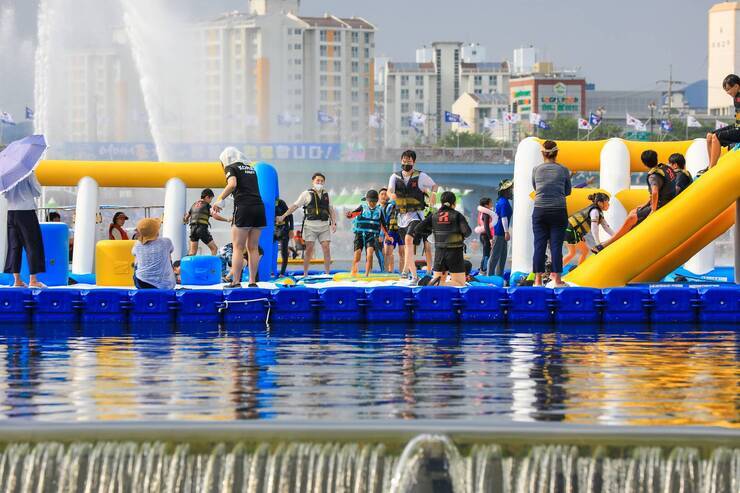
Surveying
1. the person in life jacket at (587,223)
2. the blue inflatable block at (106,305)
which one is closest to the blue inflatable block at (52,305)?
the blue inflatable block at (106,305)

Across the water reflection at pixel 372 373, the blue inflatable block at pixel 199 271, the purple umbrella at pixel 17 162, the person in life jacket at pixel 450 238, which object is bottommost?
the water reflection at pixel 372 373

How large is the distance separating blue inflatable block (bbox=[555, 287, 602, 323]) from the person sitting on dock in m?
4.45

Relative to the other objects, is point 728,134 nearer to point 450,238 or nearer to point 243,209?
point 450,238

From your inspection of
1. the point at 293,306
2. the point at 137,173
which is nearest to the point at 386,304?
the point at 293,306

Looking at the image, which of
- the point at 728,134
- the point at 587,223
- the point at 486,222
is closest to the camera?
the point at 728,134

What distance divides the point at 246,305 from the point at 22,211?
315 centimetres

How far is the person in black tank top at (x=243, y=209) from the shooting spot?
16953 mm

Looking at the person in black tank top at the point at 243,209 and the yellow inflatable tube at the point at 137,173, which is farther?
the yellow inflatable tube at the point at 137,173

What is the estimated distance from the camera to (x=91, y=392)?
9.85 m

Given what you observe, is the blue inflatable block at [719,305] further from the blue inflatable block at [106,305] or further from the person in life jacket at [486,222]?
the person in life jacket at [486,222]

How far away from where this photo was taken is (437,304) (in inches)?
621

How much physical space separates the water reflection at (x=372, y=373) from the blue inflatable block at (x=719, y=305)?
2.51 ft

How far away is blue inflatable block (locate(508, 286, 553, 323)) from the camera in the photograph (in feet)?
51.4

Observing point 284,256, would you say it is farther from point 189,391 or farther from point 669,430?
point 669,430
